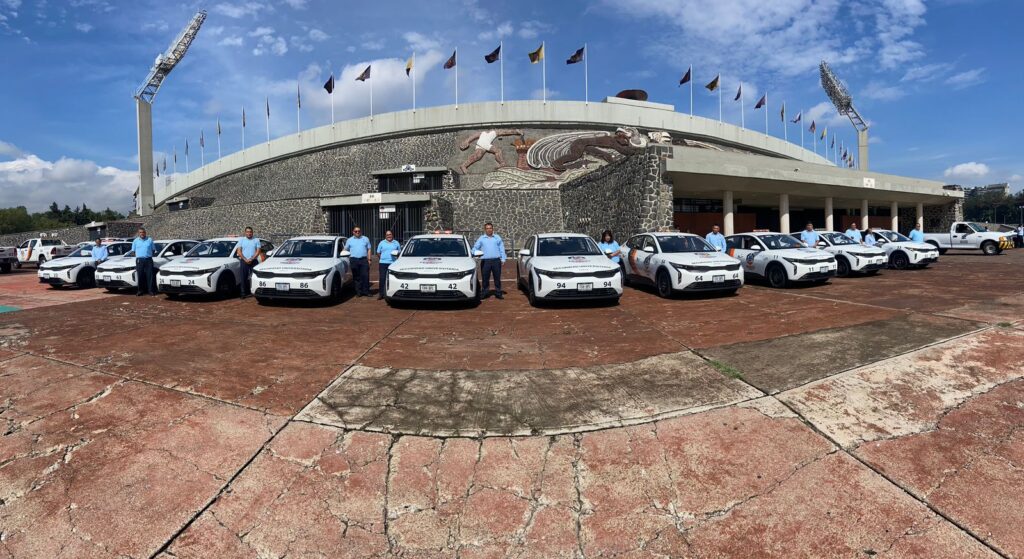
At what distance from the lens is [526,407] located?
3.95m

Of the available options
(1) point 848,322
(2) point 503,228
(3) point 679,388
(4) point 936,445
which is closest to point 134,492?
(3) point 679,388

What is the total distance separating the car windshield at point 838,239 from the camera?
14.6m

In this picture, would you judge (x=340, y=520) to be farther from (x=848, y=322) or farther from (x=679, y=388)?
(x=848, y=322)

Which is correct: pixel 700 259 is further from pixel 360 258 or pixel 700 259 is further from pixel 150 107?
pixel 150 107

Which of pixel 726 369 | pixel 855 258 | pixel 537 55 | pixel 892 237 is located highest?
pixel 537 55

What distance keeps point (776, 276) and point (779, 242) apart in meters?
1.34

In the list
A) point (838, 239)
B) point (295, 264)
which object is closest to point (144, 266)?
point (295, 264)

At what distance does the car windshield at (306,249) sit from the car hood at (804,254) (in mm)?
10605

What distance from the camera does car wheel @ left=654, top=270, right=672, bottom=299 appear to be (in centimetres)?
984

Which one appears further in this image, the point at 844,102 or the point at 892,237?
the point at 844,102

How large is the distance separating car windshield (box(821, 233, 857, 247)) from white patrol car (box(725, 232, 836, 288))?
334cm

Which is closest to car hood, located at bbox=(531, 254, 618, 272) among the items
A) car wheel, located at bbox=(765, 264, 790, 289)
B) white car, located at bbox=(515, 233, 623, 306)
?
white car, located at bbox=(515, 233, 623, 306)

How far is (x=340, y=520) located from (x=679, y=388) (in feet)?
9.93

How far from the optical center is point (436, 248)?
1007 cm
